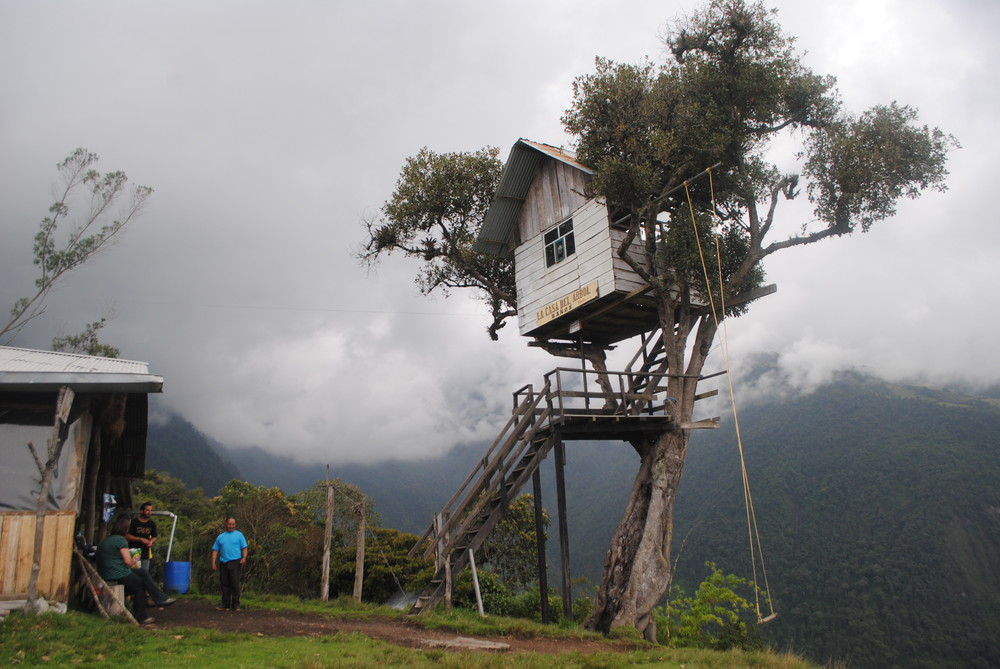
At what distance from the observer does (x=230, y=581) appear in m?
12.5

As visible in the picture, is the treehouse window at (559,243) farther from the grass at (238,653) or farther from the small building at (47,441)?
the small building at (47,441)

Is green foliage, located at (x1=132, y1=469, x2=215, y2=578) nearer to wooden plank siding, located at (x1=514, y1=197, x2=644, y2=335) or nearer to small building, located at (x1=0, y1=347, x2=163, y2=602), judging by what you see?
small building, located at (x1=0, y1=347, x2=163, y2=602)

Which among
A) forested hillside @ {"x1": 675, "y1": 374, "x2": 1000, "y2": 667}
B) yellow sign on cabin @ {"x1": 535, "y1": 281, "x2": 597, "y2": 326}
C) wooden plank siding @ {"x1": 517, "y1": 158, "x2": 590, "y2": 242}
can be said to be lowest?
forested hillside @ {"x1": 675, "y1": 374, "x2": 1000, "y2": 667}

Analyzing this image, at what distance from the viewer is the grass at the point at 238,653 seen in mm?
7195

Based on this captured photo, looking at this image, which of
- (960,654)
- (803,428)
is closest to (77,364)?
(960,654)

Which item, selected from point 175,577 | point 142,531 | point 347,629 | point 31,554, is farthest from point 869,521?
point 31,554

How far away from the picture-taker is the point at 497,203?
65.7ft

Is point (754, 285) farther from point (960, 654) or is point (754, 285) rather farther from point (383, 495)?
point (383, 495)

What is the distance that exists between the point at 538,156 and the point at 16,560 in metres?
15.7

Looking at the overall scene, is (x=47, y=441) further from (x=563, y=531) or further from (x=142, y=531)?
(x=563, y=531)

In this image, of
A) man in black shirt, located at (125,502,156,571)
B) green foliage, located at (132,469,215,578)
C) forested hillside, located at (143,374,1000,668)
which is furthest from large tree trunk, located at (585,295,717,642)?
forested hillside, located at (143,374,1000,668)

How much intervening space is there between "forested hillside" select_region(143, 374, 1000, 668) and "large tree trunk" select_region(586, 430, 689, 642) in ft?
66.2

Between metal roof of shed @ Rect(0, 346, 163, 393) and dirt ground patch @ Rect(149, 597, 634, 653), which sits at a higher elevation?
metal roof of shed @ Rect(0, 346, 163, 393)

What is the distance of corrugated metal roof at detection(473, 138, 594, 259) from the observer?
1902 cm
